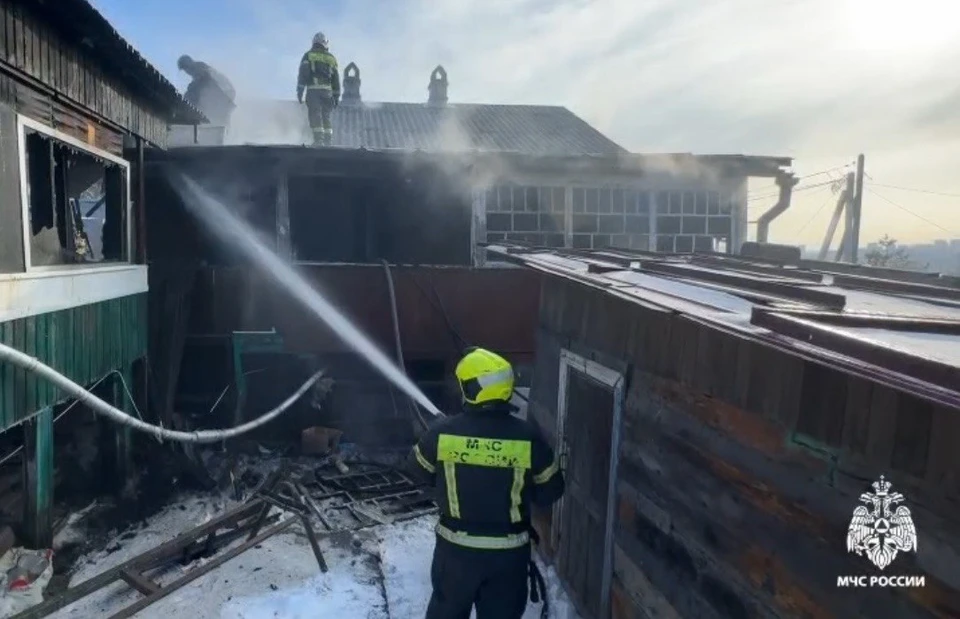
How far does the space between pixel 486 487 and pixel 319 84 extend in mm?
12293

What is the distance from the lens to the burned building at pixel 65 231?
17.6 feet

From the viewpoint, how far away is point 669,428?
370 cm

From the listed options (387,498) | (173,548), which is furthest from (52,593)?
(387,498)

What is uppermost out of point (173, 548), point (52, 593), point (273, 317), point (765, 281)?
point (765, 281)

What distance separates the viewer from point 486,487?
12.5ft

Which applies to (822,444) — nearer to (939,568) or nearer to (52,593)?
(939,568)

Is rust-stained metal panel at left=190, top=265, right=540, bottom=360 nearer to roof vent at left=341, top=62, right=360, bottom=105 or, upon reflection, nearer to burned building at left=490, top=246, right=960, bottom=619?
burned building at left=490, top=246, right=960, bottom=619

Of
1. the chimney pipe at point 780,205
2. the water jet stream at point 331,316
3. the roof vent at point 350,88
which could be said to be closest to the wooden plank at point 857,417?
the water jet stream at point 331,316

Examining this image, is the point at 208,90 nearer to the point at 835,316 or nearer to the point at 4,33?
the point at 4,33

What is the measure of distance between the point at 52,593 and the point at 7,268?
2865mm

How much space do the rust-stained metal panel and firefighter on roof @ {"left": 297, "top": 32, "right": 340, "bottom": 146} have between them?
6.21 meters

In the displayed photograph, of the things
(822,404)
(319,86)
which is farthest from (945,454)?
(319,86)

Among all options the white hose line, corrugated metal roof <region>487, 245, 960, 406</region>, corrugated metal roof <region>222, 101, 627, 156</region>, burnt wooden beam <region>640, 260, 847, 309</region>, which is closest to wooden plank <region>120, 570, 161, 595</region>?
the white hose line

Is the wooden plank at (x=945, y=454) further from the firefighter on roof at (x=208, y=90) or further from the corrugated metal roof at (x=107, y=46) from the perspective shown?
the firefighter on roof at (x=208, y=90)
